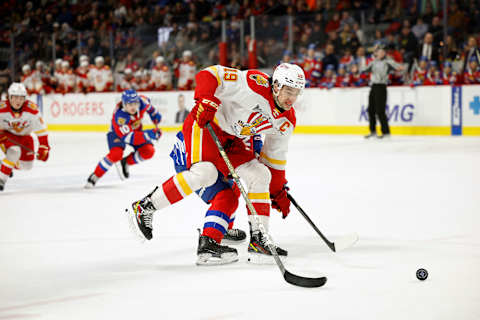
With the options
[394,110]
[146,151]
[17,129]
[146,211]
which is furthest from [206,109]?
[394,110]

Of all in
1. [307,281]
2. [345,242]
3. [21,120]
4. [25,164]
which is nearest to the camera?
[307,281]

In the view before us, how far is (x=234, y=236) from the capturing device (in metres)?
4.03

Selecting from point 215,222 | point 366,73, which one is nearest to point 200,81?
point 215,222

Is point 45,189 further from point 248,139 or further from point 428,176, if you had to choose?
point 428,176

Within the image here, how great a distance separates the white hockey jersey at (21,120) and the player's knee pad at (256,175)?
3.96 m

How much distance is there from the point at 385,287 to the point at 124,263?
4.65ft

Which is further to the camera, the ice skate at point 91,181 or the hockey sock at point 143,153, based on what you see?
the hockey sock at point 143,153

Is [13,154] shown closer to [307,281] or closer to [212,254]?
[212,254]

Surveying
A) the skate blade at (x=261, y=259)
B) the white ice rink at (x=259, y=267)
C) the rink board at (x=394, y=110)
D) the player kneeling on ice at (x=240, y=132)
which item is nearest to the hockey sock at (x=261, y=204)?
the player kneeling on ice at (x=240, y=132)

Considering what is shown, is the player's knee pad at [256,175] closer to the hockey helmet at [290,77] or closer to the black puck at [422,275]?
the hockey helmet at [290,77]

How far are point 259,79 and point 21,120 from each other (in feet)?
13.7

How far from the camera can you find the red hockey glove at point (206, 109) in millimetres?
3332

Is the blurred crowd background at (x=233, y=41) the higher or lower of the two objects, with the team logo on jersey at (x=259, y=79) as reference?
higher

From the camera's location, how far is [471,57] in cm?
1109
